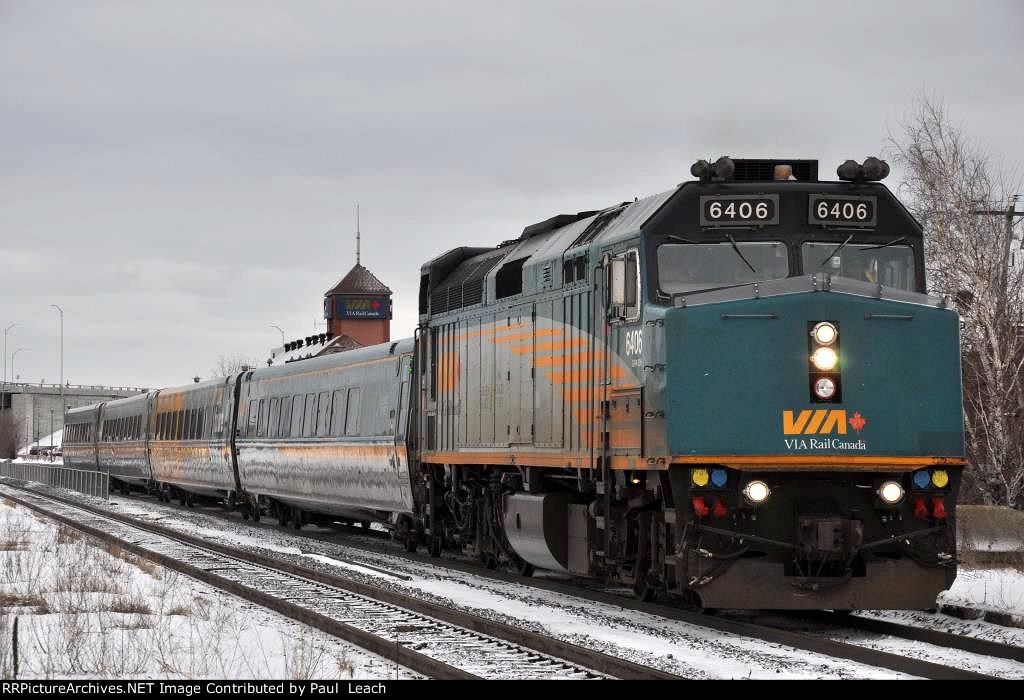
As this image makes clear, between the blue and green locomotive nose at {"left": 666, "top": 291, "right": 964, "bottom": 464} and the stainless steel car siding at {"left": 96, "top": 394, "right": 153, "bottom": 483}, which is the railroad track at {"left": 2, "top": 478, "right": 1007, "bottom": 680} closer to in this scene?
the blue and green locomotive nose at {"left": 666, "top": 291, "right": 964, "bottom": 464}

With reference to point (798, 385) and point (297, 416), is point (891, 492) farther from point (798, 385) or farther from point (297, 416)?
point (297, 416)

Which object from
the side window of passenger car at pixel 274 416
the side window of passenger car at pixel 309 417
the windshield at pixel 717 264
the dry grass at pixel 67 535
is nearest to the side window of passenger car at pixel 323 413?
the side window of passenger car at pixel 309 417

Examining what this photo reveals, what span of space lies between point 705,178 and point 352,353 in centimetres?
1344

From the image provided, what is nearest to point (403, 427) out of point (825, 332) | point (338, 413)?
point (338, 413)

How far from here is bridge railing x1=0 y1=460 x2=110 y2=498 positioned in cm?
4406

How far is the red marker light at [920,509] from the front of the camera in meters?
11.7

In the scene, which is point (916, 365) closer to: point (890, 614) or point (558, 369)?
point (890, 614)

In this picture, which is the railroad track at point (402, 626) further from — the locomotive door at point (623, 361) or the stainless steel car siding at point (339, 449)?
the stainless steel car siding at point (339, 449)

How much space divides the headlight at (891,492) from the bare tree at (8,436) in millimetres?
135012

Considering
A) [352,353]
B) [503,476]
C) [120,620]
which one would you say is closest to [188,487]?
[352,353]

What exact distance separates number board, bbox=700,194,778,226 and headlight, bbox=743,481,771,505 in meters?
2.43

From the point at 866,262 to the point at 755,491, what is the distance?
249 centimetres

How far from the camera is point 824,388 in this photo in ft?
37.7

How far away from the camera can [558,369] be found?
1455cm
